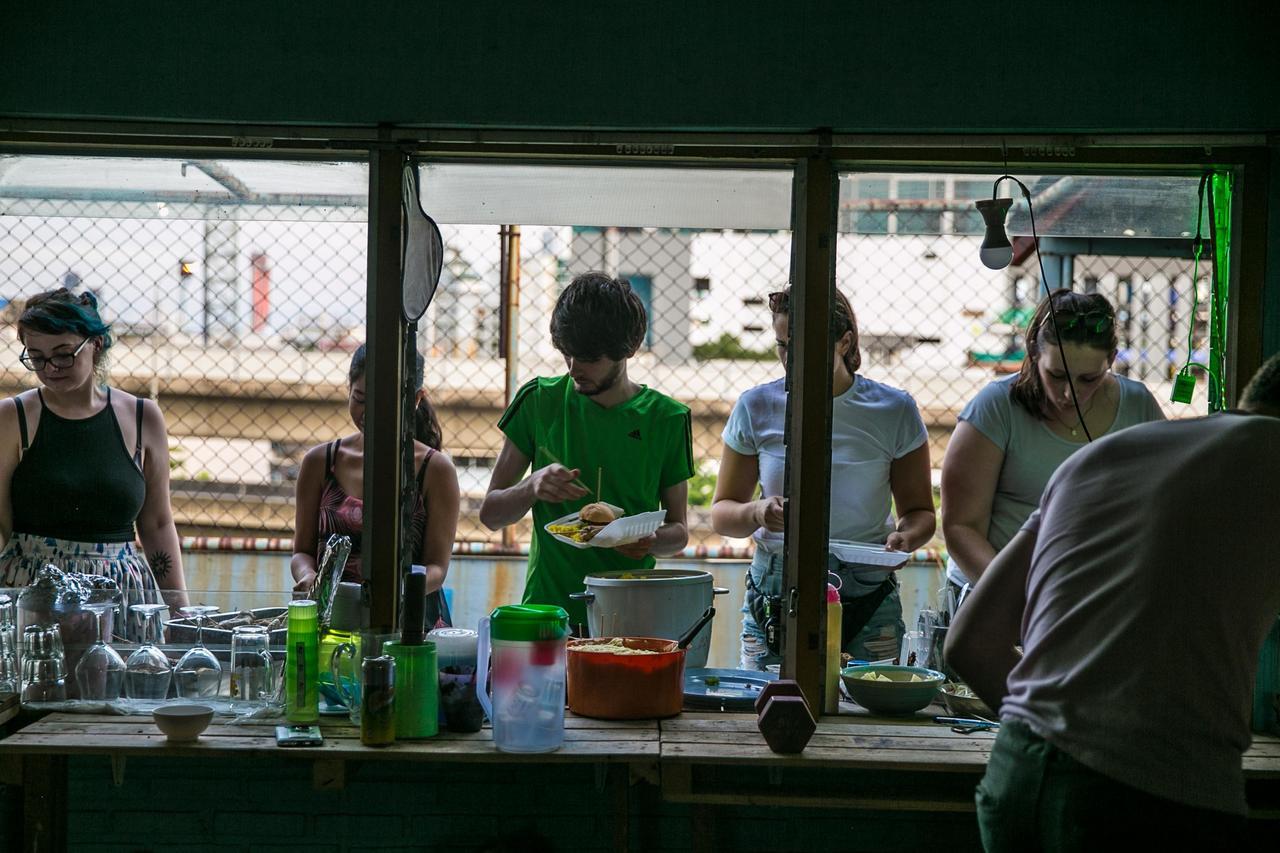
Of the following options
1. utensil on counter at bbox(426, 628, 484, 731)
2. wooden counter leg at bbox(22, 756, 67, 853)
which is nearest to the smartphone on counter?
utensil on counter at bbox(426, 628, 484, 731)

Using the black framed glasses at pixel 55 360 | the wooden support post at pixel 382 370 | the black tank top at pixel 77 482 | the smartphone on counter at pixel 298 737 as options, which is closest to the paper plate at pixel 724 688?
the wooden support post at pixel 382 370

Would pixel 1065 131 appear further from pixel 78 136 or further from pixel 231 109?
pixel 78 136

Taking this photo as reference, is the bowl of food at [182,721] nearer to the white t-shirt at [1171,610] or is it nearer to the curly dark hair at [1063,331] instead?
the white t-shirt at [1171,610]

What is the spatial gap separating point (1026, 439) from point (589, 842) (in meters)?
1.48

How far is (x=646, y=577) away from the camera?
115 inches

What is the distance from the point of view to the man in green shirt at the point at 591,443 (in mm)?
3154

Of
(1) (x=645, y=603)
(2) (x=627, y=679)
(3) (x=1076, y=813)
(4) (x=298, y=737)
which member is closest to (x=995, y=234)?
(1) (x=645, y=603)

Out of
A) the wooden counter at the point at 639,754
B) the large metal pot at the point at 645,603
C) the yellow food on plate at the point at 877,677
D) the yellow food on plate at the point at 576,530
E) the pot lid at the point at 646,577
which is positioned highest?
the yellow food on plate at the point at 576,530

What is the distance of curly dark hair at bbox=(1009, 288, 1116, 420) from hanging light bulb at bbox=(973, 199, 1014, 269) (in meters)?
0.36

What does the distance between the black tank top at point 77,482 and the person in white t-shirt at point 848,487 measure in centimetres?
161

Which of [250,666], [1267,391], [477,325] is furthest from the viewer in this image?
[477,325]

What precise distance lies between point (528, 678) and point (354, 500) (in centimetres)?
92

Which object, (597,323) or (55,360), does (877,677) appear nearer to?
(597,323)

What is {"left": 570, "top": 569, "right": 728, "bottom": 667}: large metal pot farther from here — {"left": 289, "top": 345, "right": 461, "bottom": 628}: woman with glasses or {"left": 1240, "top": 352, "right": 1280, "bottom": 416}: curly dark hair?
{"left": 1240, "top": 352, "right": 1280, "bottom": 416}: curly dark hair
